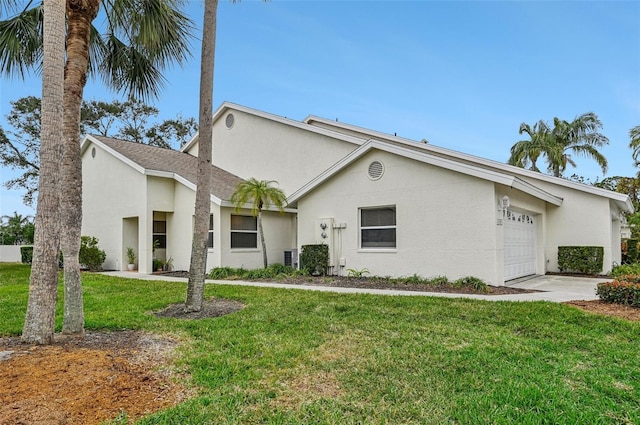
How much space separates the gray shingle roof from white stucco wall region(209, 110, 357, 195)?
0.95 m

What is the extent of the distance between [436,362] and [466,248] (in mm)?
7070

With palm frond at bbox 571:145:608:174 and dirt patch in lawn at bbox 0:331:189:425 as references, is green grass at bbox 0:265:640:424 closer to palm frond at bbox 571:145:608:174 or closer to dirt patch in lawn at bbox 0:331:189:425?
dirt patch in lawn at bbox 0:331:189:425

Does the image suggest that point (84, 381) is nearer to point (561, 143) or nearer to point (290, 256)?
point (290, 256)

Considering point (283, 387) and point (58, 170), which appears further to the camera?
point (58, 170)

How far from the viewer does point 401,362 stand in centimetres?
462

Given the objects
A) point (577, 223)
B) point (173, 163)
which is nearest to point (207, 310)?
point (173, 163)

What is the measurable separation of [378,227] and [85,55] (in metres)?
9.21

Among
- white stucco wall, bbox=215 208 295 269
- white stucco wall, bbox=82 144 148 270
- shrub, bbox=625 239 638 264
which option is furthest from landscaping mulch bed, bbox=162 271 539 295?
shrub, bbox=625 239 638 264

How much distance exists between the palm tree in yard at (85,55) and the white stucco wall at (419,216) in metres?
6.71

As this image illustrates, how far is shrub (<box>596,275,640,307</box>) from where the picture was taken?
7676 mm

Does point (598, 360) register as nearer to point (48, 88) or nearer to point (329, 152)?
point (48, 88)

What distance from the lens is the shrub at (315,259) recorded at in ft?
44.7

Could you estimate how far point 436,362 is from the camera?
4621 mm

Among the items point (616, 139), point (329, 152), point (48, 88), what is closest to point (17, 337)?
point (48, 88)
